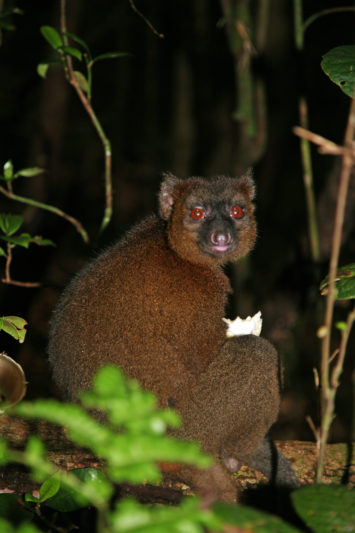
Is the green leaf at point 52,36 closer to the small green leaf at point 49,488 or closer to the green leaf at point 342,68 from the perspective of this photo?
the green leaf at point 342,68

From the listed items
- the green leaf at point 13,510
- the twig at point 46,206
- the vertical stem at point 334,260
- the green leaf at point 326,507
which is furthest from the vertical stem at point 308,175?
the green leaf at point 13,510

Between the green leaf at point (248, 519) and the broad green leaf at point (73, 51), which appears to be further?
the broad green leaf at point (73, 51)

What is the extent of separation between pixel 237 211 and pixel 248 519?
357 cm

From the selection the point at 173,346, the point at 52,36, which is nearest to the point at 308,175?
the point at 173,346

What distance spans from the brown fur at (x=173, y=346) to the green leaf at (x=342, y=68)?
1783 millimetres

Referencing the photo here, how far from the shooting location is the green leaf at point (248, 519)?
171cm

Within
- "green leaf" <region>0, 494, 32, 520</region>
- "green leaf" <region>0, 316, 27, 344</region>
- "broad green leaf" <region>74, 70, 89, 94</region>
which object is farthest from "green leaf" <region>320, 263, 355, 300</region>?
"broad green leaf" <region>74, 70, 89, 94</region>

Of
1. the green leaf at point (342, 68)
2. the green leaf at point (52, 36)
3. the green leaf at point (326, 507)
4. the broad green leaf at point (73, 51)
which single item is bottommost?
the green leaf at point (326, 507)

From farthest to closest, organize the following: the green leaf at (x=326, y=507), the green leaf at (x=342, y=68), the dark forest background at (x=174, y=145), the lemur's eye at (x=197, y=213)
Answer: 1. the dark forest background at (x=174, y=145)
2. the lemur's eye at (x=197, y=213)
3. the green leaf at (x=342, y=68)
4. the green leaf at (x=326, y=507)

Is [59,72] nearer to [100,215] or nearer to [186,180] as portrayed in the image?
[186,180]

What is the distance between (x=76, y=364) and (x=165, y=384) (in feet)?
2.05

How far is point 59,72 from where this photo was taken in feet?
29.2

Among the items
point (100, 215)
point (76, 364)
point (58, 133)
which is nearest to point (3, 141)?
point (100, 215)

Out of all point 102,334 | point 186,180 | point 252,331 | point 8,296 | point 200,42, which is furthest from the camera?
point 200,42
